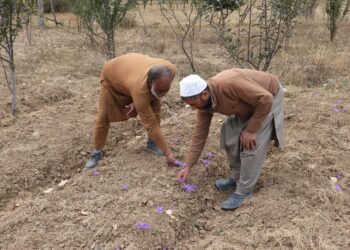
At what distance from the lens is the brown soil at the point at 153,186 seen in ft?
11.1

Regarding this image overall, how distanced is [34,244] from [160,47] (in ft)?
26.6

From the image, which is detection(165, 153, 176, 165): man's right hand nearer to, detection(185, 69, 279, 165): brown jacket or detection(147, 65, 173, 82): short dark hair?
detection(185, 69, 279, 165): brown jacket

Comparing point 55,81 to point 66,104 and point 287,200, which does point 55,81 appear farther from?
point 287,200

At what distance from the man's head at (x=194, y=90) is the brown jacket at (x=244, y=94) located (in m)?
0.09

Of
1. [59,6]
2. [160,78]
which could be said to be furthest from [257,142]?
[59,6]

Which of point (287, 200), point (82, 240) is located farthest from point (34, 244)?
point (287, 200)

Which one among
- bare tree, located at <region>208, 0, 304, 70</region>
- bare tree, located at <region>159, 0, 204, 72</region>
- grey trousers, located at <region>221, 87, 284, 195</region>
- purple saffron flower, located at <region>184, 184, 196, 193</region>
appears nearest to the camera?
grey trousers, located at <region>221, 87, 284, 195</region>

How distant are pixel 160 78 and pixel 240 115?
2.34 feet

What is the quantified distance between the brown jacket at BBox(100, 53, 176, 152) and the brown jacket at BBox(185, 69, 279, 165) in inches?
21.1

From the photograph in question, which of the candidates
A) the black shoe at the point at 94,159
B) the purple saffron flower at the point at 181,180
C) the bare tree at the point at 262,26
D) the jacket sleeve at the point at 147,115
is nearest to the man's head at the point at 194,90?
the jacket sleeve at the point at 147,115

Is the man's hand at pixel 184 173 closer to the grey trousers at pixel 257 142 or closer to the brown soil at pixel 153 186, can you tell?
the brown soil at pixel 153 186

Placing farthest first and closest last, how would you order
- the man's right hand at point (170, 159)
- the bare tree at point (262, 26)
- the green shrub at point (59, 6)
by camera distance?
the green shrub at point (59, 6) < the bare tree at point (262, 26) < the man's right hand at point (170, 159)

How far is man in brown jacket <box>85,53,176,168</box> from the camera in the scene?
3.48m

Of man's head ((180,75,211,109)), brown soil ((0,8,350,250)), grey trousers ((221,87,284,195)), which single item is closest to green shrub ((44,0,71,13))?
brown soil ((0,8,350,250))
